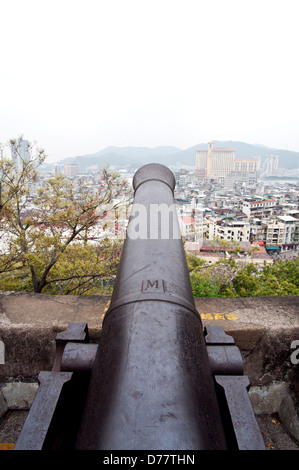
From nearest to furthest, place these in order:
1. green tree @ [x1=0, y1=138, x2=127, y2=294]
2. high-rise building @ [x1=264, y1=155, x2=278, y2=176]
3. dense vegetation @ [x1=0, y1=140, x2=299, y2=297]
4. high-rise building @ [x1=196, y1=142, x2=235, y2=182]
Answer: dense vegetation @ [x1=0, y1=140, x2=299, y2=297]
green tree @ [x1=0, y1=138, x2=127, y2=294]
high-rise building @ [x1=196, y1=142, x2=235, y2=182]
high-rise building @ [x1=264, y1=155, x2=278, y2=176]

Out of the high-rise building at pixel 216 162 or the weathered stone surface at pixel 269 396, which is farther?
the high-rise building at pixel 216 162

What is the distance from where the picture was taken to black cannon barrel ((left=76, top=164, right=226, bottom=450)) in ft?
3.12

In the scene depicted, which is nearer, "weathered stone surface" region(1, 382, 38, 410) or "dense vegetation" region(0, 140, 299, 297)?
"weathered stone surface" region(1, 382, 38, 410)

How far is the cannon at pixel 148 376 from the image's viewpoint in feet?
3.20

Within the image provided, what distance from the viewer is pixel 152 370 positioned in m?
1.09

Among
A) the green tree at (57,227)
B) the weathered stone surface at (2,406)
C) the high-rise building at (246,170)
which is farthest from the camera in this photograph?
the high-rise building at (246,170)

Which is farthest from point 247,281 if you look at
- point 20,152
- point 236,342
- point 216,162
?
point 216,162

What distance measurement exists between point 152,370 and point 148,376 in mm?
26

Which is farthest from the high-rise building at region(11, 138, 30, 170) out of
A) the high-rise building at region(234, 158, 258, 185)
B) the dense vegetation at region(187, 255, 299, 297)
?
the high-rise building at region(234, 158, 258, 185)

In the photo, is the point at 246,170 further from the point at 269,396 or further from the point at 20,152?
the point at 269,396

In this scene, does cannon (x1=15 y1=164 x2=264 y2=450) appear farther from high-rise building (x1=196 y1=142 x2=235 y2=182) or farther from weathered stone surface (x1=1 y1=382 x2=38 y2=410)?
high-rise building (x1=196 y1=142 x2=235 y2=182)

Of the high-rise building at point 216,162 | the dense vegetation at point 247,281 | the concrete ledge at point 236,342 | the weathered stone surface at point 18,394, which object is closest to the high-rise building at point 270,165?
the high-rise building at point 216,162

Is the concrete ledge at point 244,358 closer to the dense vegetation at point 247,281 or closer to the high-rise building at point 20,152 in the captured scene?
the dense vegetation at point 247,281
